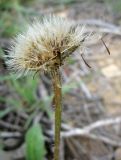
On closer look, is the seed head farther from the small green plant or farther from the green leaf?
the green leaf

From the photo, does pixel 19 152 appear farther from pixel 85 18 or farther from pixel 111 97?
pixel 85 18

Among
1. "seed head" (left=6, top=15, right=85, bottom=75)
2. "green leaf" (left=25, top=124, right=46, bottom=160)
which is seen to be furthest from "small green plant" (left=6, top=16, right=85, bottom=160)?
"green leaf" (left=25, top=124, right=46, bottom=160)

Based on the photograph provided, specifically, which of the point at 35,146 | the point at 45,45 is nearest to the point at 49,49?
the point at 45,45

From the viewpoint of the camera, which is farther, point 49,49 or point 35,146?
point 35,146

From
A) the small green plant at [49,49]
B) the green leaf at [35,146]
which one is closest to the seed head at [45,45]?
the small green plant at [49,49]

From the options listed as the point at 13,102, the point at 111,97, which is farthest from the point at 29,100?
the point at 111,97

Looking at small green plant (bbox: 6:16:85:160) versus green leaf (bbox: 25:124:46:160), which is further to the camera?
green leaf (bbox: 25:124:46:160)

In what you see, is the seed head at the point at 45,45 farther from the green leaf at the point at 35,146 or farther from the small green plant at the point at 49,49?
the green leaf at the point at 35,146

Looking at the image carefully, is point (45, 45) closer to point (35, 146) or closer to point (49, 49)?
point (49, 49)

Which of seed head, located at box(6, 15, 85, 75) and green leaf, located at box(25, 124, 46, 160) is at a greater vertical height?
seed head, located at box(6, 15, 85, 75)
